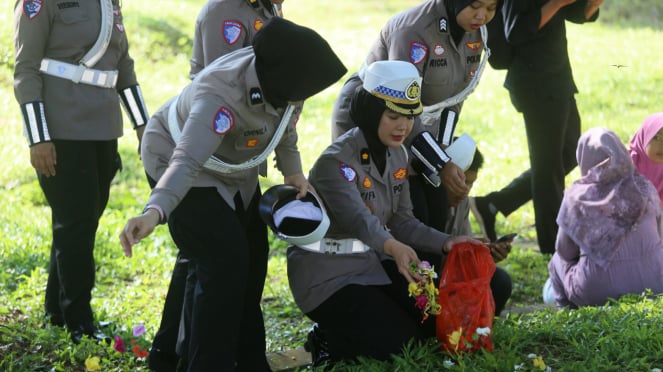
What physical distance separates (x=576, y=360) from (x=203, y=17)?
8.01 ft

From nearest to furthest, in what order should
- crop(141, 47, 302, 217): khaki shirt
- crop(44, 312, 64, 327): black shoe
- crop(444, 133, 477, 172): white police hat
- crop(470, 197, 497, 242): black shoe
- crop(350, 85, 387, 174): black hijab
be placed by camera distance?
crop(141, 47, 302, 217): khaki shirt → crop(350, 85, 387, 174): black hijab → crop(444, 133, 477, 172): white police hat → crop(44, 312, 64, 327): black shoe → crop(470, 197, 497, 242): black shoe

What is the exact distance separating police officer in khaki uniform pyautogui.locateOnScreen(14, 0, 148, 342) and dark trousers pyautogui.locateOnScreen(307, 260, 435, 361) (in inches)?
51.6

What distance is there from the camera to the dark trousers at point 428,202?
517cm

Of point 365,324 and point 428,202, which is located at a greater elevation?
point 428,202

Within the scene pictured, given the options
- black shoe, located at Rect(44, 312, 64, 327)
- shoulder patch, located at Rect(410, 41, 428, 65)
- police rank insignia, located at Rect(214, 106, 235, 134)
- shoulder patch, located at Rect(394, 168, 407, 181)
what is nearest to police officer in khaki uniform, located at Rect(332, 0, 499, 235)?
shoulder patch, located at Rect(410, 41, 428, 65)

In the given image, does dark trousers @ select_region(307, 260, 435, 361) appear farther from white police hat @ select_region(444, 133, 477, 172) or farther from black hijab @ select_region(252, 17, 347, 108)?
black hijab @ select_region(252, 17, 347, 108)

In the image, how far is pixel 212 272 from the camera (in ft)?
13.3

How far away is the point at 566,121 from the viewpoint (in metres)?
6.80

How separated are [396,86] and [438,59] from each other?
721 millimetres

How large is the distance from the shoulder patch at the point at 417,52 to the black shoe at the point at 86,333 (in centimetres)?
209

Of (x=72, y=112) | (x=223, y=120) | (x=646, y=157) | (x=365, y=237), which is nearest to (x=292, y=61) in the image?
(x=223, y=120)

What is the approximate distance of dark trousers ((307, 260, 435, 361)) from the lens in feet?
14.7

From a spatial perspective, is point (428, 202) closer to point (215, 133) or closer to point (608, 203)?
point (608, 203)

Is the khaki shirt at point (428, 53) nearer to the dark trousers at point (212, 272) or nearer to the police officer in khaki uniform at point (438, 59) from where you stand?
the police officer in khaki uniform at point (438, 59)
